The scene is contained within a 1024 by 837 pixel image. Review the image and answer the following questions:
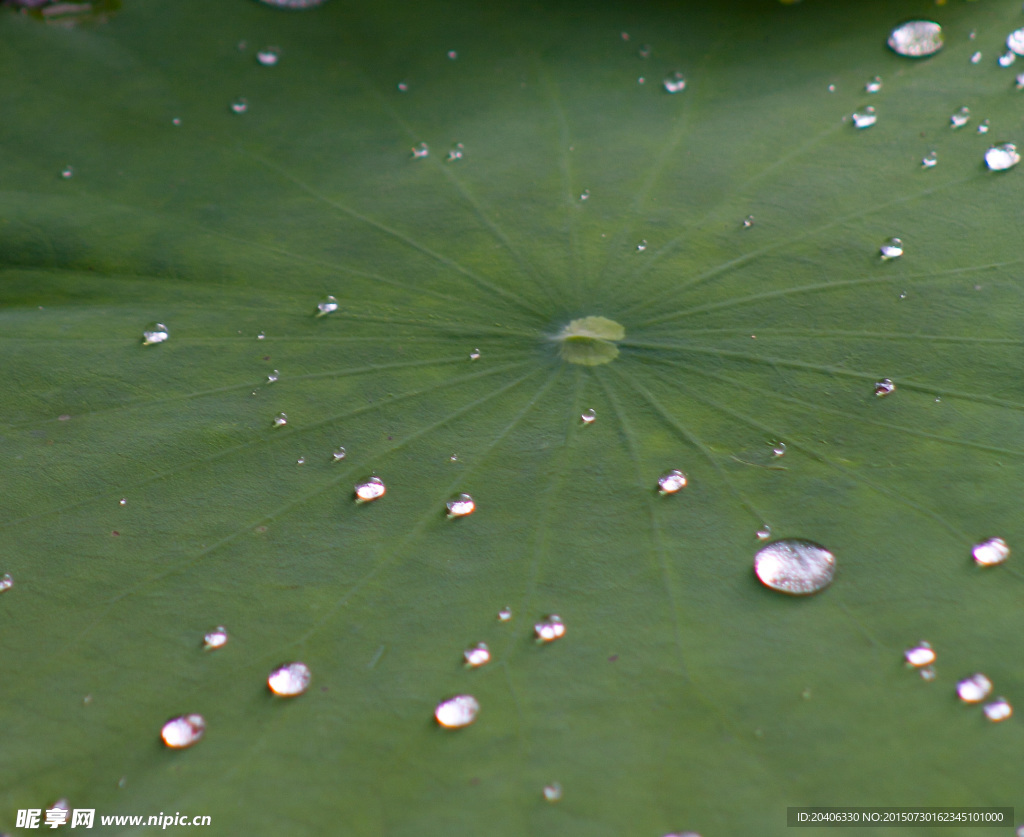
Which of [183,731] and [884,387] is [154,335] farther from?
[884,387]

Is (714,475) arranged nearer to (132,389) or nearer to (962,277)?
(962,277)

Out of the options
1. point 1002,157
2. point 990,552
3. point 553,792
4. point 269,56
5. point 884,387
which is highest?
point 269,56

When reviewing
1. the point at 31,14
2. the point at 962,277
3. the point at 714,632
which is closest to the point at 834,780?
the point at 714,632

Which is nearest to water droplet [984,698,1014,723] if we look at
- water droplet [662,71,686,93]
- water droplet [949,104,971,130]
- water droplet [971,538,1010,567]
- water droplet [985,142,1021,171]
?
water droplet [971,538,1010,567]

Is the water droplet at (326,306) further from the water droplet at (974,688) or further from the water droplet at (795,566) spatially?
the water droplet at (974,688)

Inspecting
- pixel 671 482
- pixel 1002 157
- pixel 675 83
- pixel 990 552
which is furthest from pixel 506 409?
pixel 1002 157

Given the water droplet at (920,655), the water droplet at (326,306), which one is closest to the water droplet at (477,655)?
the water droplet at (920,655)

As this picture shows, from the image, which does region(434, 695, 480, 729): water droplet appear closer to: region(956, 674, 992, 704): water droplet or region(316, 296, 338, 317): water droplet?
region(956, 674, 992, 704): water droplet
